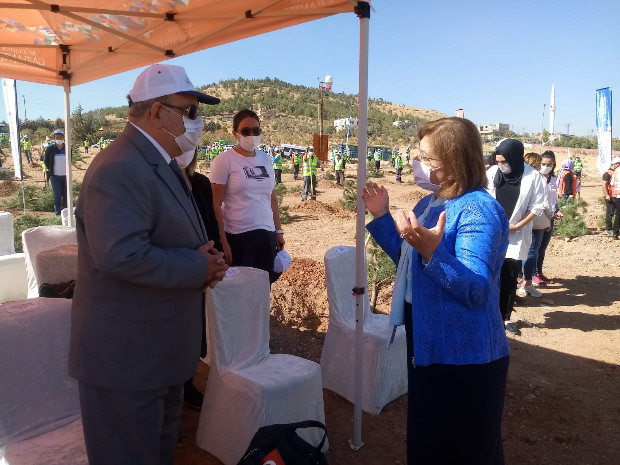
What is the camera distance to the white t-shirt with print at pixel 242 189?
11.0 feet

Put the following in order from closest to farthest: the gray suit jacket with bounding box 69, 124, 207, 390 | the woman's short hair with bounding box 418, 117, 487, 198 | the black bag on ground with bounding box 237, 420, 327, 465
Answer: the gray suit jacket with bounding box 69, 124, 207, 390 → the woman's short hair with bounding box 418, 117, 487, 198 → the black bag on ground with bounding box 237, 420, 327, 465

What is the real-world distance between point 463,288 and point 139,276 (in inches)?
40.0

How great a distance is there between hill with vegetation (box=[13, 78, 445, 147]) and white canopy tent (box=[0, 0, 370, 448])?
40.3m

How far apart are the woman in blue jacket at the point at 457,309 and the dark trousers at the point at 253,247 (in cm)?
178

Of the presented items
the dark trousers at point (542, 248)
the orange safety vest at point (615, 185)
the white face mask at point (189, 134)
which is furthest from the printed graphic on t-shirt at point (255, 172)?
the orange safety vest at point (615, 185)

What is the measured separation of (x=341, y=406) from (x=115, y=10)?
3147 millimetres

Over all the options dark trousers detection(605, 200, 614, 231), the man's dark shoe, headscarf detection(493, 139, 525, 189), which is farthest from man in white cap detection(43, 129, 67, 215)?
dark trousers detection(605, 200, 614, 231)

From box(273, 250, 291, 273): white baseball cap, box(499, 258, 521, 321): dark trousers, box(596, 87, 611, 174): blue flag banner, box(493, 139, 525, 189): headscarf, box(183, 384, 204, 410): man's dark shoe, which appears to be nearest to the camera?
box(183, 384, 204, 410): man's dark shoe

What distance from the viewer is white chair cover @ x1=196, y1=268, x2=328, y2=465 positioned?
2.42 metres

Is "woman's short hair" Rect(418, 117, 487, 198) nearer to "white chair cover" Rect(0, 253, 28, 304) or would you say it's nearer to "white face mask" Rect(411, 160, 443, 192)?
"white face mask" Rect(411, 160, 443, 192)

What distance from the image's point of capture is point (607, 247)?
866 centimetres

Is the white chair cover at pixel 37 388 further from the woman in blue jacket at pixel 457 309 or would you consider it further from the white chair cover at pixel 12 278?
the white chair cover at pixel 12 278

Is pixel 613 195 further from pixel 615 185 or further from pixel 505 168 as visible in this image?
pixel 505 168

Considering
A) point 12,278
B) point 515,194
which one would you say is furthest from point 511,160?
point 12,278
